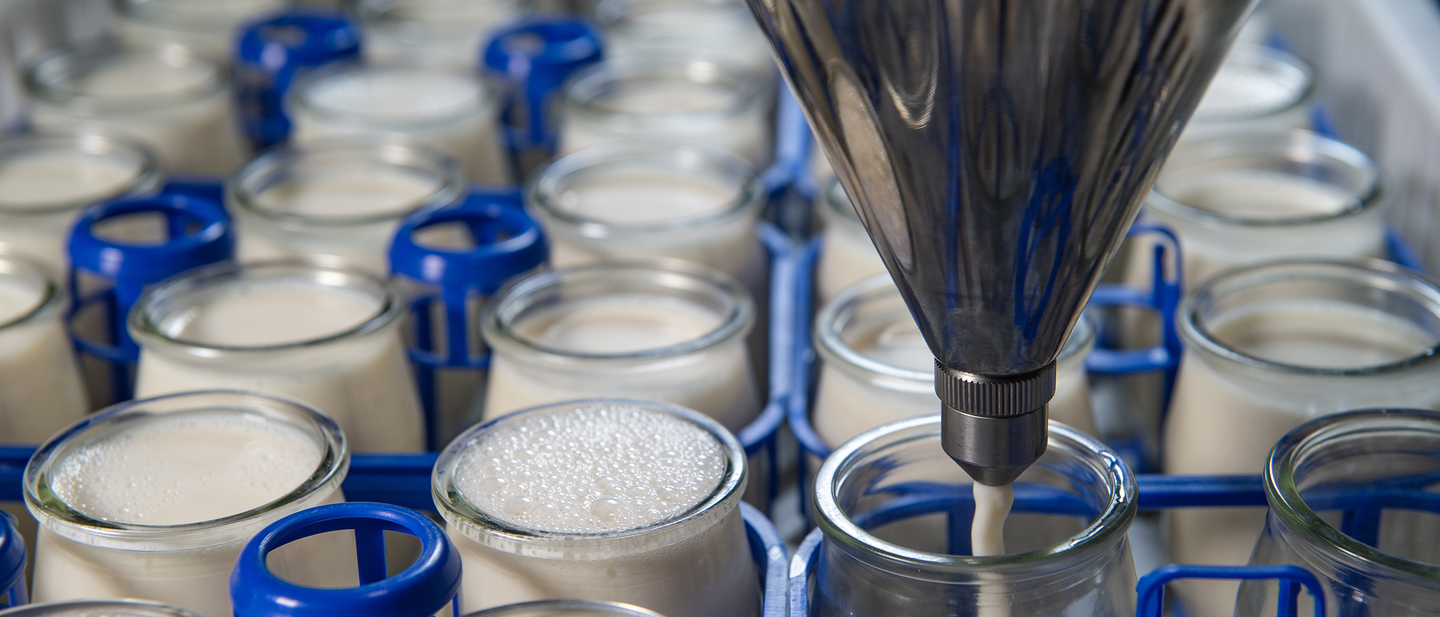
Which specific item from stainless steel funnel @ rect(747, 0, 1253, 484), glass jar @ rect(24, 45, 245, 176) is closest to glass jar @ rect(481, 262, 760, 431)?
stainless steel funnel @ rect(747, 0, 1253, 484)

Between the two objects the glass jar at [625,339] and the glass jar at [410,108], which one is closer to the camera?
the glass jar at [625,339]

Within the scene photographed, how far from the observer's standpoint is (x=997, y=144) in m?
0.36

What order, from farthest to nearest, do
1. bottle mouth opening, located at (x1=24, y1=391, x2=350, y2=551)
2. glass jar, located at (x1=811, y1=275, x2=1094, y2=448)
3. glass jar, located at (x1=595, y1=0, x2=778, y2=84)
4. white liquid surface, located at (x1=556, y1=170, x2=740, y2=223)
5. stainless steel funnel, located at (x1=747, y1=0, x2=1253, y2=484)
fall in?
glass jar, located at (x1=595, y1=0, x2=778, y2=84)
white liquid surface, located at (x1=556, y1=170, x2=740, y2=223)
glass jar, located at (x1=811, y1=275, x2=1094, y2=448)
bottle mouth opening, located at (x1=24, y1=391, x2=350, y2=551)
stainless steel funnel, located at (x1=747, y1=0, x2=1253, y2=484)

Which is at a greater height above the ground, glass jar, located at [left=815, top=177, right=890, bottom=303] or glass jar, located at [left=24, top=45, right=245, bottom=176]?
glass jar, located at [left=24, top=45, right=245, bottom=176]

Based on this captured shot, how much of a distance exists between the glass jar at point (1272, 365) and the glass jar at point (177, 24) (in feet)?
2.82

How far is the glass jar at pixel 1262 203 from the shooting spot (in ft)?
2.28

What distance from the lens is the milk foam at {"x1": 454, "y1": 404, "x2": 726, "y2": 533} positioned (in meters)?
0.47

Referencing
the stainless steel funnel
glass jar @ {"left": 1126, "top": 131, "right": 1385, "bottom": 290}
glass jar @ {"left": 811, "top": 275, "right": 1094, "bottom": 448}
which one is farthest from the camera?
glass jar @ {"left": 1126, "top": 131, "right": 1385, "bottom": 290}

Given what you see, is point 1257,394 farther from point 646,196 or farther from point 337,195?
point 337,195

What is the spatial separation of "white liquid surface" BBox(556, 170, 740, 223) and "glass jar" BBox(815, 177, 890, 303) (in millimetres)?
65

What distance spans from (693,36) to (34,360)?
62cm

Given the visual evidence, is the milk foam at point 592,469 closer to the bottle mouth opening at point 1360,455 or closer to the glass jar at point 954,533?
the glass jar at point 954,533

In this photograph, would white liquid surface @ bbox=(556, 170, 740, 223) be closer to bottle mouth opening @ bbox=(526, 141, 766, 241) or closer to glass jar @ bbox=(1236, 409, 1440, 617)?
bottle mouth opening @ bbox=(526, 141, 766, 241)

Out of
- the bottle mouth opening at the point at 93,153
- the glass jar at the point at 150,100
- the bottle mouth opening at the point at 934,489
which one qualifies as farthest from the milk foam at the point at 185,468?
the glass jar at the point at 150,100
